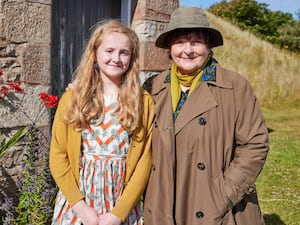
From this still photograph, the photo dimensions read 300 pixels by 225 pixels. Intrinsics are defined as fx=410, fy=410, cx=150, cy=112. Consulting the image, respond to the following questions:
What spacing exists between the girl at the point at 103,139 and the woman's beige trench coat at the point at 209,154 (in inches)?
6.1

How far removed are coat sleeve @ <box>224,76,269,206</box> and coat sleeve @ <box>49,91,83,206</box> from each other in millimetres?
878

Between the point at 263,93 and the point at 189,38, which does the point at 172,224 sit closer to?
the point at 189,38

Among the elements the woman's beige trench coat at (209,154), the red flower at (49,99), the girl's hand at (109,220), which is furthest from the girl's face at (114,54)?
Answer: the red flower at (49,99)

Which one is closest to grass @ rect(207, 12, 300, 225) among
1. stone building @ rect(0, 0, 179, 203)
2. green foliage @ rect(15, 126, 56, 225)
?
green foliage @ rect(15, 126, 56, 225)

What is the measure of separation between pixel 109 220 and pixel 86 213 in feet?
0.44

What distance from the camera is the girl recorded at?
91.9 inches

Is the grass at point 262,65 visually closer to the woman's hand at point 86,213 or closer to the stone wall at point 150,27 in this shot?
the stone wall at point 150,27

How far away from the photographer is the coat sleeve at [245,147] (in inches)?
92.0

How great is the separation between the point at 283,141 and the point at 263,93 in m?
4.84

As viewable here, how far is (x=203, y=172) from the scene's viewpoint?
2.33 metres

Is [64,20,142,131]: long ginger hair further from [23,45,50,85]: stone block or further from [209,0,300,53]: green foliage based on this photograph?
[209,0,300,53]: green foliage

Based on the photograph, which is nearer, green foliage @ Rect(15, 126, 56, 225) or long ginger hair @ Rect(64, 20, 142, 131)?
long ginger hair @ Rect(64, 20, 142, 131)

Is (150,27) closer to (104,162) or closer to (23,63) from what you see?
(23,63)

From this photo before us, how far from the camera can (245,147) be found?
2.37 meters
